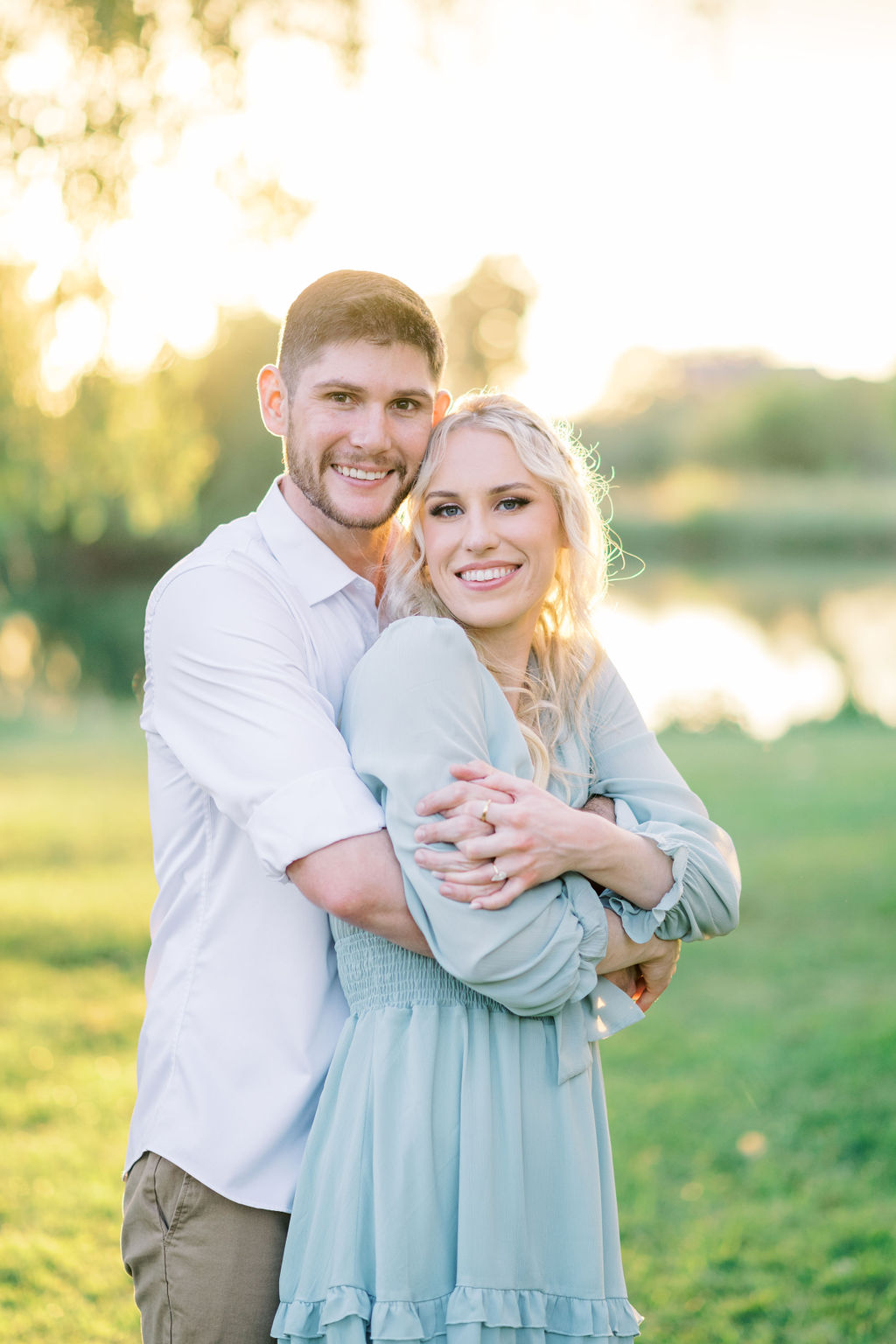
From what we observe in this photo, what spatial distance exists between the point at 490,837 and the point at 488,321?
47.9m

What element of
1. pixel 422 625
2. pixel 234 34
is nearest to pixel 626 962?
pixel 422 625

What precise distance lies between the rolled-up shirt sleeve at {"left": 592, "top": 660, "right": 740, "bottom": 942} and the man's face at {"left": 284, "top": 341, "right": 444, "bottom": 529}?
60cm

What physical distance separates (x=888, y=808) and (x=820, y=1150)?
4594 mm

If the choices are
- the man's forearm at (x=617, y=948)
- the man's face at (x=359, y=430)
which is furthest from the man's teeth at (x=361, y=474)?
the man's forearm at (x=617, y=948)

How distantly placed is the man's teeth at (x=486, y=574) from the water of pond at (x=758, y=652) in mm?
6971

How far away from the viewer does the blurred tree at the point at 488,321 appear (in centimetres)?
4681

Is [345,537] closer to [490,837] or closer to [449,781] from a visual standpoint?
[449,781]

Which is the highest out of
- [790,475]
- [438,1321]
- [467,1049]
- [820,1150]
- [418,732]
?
[790,475]

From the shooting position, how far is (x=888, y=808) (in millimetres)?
8820

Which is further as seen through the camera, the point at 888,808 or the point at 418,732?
the point at 888,808

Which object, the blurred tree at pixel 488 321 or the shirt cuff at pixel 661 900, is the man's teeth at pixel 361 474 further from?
the blurred tree at pixel 488 321

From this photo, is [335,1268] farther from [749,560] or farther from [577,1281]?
[749,560]

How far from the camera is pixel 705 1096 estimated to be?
200 inches

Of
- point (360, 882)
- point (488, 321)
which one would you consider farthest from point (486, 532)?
point (488, 321)
